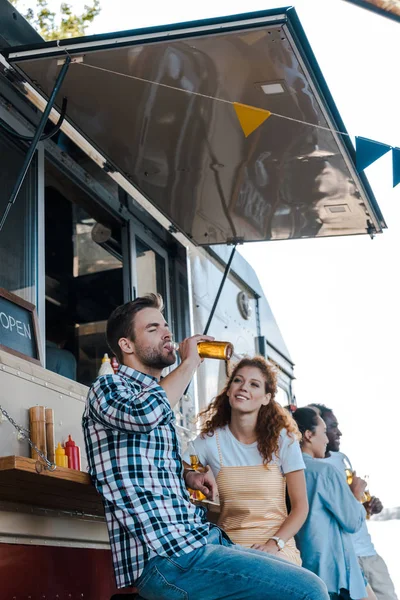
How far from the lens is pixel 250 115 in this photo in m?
3.60

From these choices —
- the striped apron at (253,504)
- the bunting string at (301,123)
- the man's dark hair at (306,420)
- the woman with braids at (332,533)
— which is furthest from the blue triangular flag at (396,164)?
the striped apron at (253,504)

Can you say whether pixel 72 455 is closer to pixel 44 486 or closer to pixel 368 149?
pixel 44 486

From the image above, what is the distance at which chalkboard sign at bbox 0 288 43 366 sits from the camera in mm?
3408

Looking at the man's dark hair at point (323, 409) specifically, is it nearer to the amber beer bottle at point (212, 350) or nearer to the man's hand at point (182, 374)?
the amber beer bottle at point (212, 350)

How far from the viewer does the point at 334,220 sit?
16.1 feet

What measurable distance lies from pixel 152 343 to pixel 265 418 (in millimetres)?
748

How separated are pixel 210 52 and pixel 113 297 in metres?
3.23

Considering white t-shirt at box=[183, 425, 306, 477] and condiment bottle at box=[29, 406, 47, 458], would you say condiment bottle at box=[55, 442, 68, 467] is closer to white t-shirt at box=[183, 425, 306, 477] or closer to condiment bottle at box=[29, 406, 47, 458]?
condiment bottle at box=[29, 406, 47, 458]

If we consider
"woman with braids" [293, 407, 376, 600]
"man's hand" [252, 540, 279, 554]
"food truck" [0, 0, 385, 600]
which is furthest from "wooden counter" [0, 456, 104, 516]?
"woman with braids" [293, 407, 376, 600]

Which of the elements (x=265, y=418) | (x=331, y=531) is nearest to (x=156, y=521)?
(x=265, y=418)

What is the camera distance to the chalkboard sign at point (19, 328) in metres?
3.41

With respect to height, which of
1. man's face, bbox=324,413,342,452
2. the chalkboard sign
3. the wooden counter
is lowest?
the wooden counter

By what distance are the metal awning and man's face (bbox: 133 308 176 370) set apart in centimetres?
111

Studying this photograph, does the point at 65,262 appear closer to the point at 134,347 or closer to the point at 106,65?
the point at 106,65
